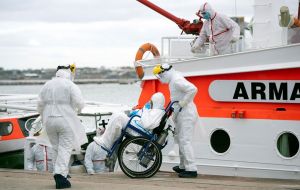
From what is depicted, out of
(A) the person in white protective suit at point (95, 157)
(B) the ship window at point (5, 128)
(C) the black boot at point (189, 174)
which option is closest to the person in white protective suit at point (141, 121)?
(C) the black boot at point (189, 174)

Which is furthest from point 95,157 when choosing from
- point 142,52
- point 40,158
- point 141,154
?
point 141,154

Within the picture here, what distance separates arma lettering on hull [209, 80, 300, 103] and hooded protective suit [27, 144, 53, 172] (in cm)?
503

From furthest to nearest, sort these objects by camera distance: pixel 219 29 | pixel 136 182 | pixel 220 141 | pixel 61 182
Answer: pixel 219 29 → pixel 220 141 → pixel 136 182 → pixel 61 182

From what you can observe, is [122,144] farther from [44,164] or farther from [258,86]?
[44,164]

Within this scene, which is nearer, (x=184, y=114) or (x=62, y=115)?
(x=62, y=115)

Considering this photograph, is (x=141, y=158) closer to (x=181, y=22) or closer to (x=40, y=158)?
(x=181, y=22)

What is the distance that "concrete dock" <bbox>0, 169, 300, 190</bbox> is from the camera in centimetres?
1041

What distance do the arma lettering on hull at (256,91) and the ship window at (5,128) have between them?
26.9 ft

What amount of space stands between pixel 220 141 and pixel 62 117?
12.4 feet


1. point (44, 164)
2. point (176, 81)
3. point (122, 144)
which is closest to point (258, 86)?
point (176, 81)

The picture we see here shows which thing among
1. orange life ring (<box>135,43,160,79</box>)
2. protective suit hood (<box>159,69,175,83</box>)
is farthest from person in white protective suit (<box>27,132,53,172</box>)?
protective suit hood (<box>159,69,175,83</box>)

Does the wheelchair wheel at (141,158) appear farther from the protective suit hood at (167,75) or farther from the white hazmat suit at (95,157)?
the white hazmat suit at (95,157)

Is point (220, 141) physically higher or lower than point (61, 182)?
higher

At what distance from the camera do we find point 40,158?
16672 millimetres
